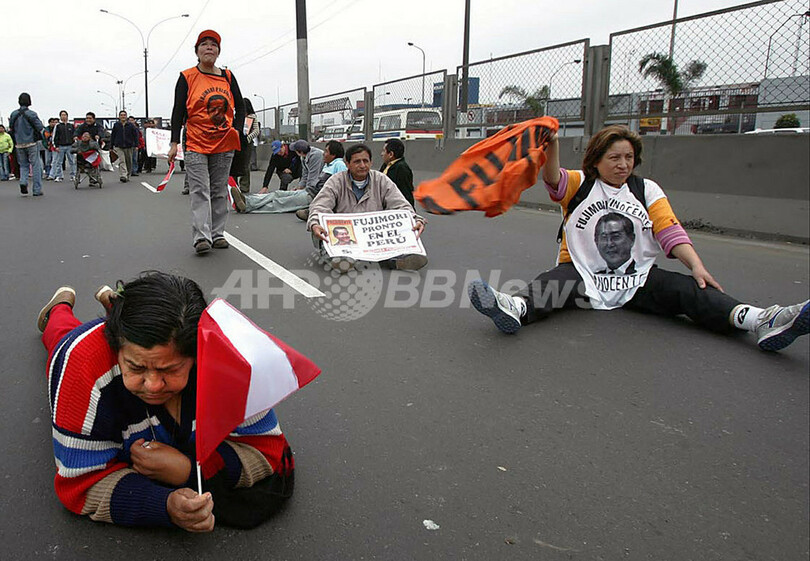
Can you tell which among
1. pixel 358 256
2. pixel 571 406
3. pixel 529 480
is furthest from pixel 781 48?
pixel 529 480

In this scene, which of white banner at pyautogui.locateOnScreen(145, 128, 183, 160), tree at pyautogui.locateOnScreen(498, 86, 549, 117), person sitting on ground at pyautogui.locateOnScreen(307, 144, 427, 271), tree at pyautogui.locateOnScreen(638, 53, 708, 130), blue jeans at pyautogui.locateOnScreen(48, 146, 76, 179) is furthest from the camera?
white banner at pyautogui.locateOnScreen(145, 128, 183, 160)

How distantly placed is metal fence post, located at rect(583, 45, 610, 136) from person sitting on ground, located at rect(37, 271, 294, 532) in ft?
30.1

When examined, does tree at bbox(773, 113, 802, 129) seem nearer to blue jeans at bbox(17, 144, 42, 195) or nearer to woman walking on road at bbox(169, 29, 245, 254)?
woman walking on road at bbox(169, 29, 245, 254)

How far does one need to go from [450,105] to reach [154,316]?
12683 mm

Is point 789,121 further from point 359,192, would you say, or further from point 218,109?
point 218,109

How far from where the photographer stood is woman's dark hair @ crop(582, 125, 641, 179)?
13.2 ft

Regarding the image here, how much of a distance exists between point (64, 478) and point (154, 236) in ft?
19.8

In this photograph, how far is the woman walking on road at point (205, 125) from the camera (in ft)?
20.9

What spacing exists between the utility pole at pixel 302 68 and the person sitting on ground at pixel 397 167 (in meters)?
13.5

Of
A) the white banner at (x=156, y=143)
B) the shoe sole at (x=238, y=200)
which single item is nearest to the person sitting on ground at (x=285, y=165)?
the shoe sole at (x=238, y=200)

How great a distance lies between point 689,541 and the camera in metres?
2.03

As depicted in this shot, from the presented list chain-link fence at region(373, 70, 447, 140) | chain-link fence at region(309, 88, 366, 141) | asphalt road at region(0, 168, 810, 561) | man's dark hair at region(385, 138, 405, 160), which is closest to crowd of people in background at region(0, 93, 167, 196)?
chain-link fence at region(309, 88, 366, 141)
